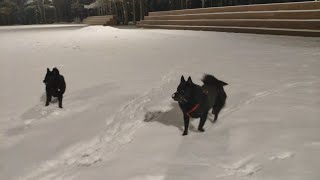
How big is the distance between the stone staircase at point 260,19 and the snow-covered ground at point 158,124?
3904mm

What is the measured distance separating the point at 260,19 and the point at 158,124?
1217 cm

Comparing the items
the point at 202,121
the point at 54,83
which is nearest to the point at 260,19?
the point at 54,83

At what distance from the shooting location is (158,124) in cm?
547

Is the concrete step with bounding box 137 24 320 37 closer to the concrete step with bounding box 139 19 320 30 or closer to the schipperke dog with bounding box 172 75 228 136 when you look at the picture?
the concrete step with bounding box 139 19 320 30

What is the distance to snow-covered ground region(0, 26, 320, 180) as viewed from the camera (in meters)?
4.09

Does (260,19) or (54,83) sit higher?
(260,19)

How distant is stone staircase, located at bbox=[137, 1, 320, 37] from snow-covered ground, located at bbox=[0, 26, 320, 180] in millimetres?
3904

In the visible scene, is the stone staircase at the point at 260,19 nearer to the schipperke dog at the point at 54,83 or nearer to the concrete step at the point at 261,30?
the concrete step at the point at 261,30

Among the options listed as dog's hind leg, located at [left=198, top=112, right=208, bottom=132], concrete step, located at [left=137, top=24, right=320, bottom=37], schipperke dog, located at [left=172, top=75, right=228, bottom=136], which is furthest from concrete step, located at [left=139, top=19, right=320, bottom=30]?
dog's hind leg, located at [left=198, top=112, right=208, bottom=132]

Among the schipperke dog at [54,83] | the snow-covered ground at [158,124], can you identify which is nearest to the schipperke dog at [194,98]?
the snow-covered ground at [158,124]

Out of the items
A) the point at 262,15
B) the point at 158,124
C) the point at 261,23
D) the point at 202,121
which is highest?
the point at 262,15

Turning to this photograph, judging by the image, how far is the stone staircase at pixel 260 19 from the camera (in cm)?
1369

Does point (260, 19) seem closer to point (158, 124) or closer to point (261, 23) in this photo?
point (261, 23)

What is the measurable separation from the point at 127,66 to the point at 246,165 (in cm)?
652
